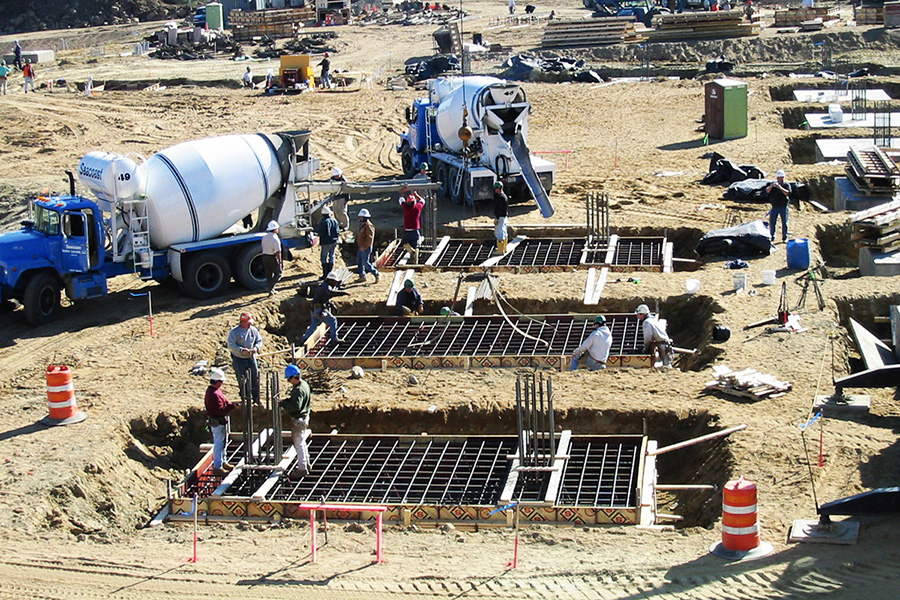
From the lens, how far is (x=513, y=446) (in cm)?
1617

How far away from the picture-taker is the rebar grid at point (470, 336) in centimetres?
1980

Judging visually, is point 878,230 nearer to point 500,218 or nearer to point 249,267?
point 500,218

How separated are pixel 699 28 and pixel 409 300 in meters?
42.8

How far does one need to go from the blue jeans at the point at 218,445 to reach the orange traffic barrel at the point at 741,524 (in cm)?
649

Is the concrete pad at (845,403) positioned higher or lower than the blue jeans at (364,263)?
lower

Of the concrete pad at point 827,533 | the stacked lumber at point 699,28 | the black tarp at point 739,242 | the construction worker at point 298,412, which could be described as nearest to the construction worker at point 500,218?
the black tarp at point 739,242

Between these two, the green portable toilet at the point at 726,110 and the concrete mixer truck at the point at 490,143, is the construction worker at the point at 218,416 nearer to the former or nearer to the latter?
the concrete mixer truck at the point at 490,143

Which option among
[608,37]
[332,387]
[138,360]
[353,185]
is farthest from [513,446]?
[608,37]

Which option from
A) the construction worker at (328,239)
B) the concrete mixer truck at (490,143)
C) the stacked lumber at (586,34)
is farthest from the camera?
the stacked lumber at (586,34)

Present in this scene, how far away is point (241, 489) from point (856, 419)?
7931mm

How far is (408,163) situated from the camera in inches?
1241

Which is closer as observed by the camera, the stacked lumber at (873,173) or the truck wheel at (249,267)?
the truck wheel at (249,267)

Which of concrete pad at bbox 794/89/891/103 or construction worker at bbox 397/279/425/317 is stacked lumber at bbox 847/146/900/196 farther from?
concrete pad at bbox 794/89/891/103

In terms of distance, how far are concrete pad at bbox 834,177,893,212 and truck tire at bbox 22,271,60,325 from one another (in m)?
16.8
